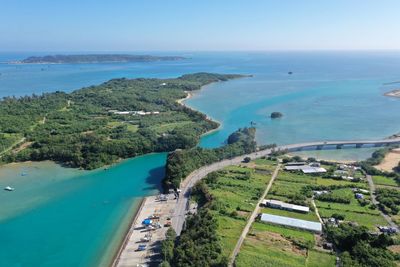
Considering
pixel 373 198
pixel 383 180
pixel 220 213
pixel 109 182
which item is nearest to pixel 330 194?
pixel 373 198

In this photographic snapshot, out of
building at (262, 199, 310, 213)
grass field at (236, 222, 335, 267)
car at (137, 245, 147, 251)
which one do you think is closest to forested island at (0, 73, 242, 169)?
building at (262, 199, 310, 213)

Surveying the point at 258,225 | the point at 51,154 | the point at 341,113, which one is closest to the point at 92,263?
the point at 258,225

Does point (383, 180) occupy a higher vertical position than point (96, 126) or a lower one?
lower

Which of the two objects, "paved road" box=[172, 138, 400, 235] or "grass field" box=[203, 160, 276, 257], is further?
"paved road" box=[172, 138, 400, 235]

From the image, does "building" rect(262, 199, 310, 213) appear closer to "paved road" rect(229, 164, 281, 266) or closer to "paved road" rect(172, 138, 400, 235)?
"paved road" rect(229, 164, 281, 266)

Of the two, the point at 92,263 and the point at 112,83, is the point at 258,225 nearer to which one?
the point at 92,263

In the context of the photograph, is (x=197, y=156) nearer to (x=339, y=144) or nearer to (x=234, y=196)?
(x=234, y=196)

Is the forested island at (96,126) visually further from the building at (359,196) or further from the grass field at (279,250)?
the grass field at (279,250)
